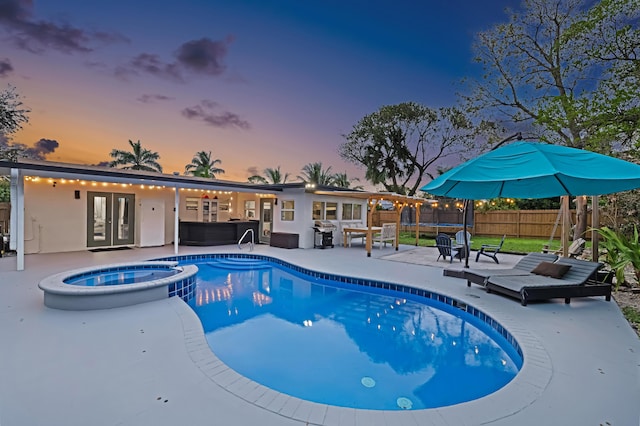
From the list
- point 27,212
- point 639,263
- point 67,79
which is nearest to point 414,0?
point 639,263

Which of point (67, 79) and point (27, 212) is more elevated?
point (67, 79)

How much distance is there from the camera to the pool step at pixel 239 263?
1015 centimetres

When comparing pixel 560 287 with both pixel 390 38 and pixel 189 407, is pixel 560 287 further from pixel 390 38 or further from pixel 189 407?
pixel 390 38

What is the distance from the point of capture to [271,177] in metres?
30.8

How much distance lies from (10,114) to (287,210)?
1346 cm

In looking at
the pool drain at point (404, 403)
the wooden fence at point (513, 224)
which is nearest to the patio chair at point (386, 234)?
the wooden fence at point (513, 224)

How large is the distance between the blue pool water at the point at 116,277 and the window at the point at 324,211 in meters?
7.06

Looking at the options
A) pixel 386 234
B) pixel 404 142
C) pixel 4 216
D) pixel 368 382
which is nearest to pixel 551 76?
pixel 386 234

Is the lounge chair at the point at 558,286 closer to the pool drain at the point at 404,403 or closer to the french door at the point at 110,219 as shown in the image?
the pool drain at the point at 404,403

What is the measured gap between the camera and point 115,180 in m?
9.27

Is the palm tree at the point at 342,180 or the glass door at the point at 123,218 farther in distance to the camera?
the palm tree at the point at 342,180

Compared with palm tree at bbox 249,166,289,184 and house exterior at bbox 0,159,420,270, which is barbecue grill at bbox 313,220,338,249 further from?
palm tree at bbox 249,166,289,184

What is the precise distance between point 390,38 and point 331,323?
1284cm

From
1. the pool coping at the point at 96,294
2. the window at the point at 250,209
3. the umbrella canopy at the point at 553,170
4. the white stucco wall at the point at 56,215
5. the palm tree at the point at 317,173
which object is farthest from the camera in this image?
the palm tree at the point at 317,173
